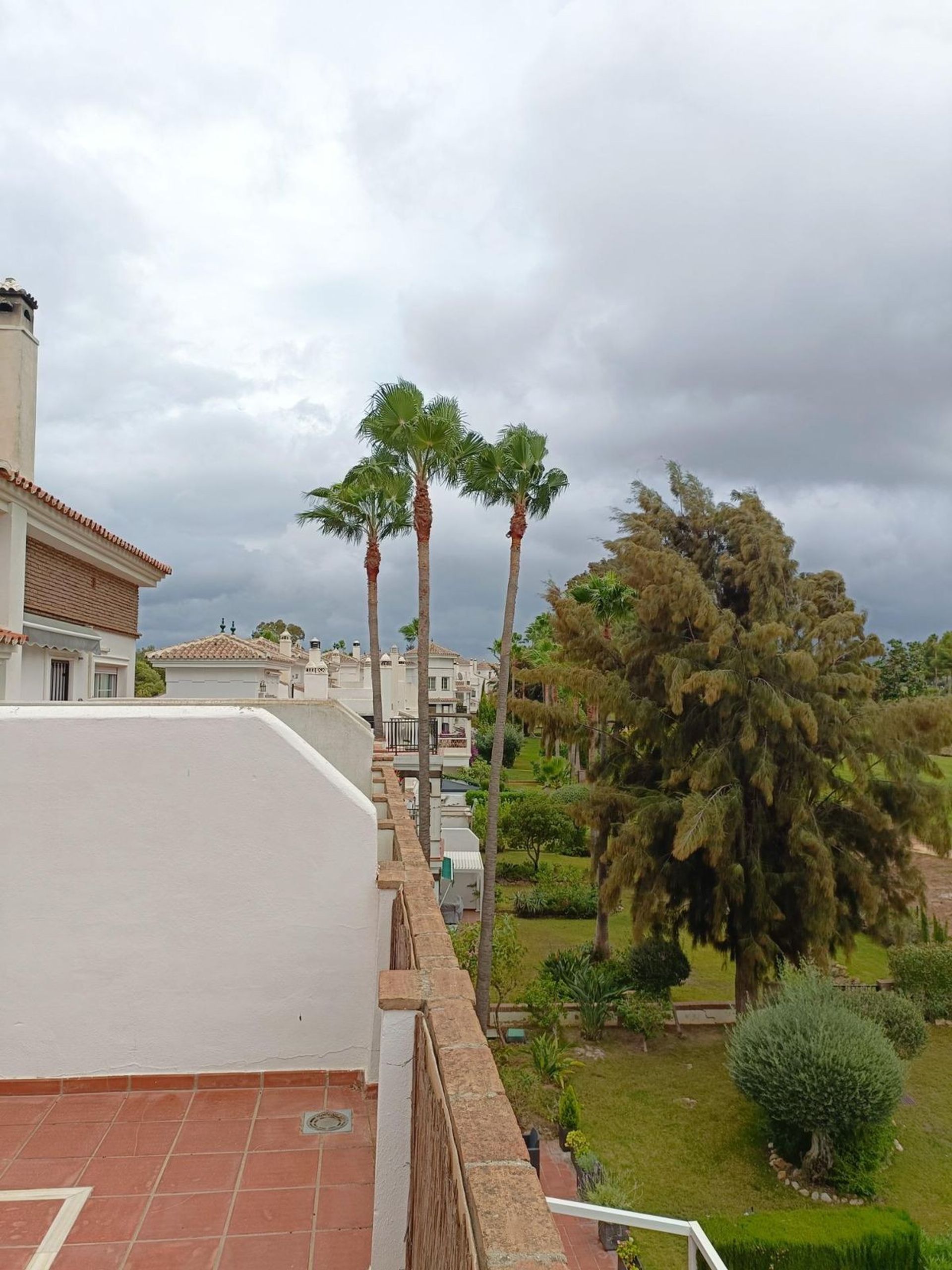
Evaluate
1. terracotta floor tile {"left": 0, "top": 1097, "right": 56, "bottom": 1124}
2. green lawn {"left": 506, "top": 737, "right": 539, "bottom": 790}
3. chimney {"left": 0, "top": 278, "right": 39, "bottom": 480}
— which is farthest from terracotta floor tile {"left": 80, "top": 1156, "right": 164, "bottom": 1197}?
green lawn {"left": 506, "top": 737, "right": 539, "bottom": 790}

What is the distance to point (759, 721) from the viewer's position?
599 inches

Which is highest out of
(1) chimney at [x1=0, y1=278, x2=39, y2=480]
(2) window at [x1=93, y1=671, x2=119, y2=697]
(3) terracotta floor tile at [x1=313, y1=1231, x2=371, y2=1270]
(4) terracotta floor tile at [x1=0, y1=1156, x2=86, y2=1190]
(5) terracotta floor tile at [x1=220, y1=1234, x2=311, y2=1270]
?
(1) chimney at [x1=0, y1=278, x2=39, y2=480]

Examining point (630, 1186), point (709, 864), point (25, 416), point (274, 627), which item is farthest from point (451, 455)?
point (274, 627)

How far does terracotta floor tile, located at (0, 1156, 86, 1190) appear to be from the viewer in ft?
14.3

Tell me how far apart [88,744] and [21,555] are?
27.5ft

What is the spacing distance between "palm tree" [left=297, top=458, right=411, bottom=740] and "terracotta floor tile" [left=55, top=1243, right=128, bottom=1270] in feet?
57.8

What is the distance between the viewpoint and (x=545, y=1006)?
53.2 feet

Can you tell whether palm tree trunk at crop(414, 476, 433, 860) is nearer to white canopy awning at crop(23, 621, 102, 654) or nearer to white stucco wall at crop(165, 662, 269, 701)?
white canopy awning at crop(23, 621, 102, 654)

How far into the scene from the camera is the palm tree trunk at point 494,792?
15172 millimetres

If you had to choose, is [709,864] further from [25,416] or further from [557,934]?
[25,416]

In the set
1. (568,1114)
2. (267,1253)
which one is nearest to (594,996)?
(568,1114)

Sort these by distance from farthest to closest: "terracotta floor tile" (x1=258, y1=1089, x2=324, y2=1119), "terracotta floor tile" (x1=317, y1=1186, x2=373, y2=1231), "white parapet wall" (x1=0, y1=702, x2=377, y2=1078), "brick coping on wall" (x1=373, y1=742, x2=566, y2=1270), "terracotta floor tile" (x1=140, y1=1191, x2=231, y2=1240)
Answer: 1. "white parapet wall" (x1=0, y1=702, x2=377, y2=1078)
2. "terracotta floor tile" (x1=258, y1=1089, x2=324, y2=1119)
3. "terracotta floor tile" (x1=317, y1=1186, x2=373, y2=1231)
4. "terracotta floor tile" (x1=140, y1=1191, x2=231, y2=1240)
5. "brick coping on wall" (x1=373, y1=742, x2=566, y2=1270)

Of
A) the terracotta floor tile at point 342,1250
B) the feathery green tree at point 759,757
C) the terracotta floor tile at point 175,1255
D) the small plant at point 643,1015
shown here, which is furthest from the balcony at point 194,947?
the small plant at point 643,1015

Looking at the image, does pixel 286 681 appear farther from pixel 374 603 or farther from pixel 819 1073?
pixel 819 1073
